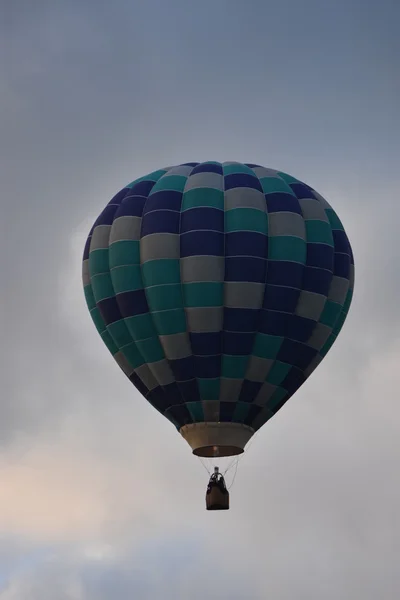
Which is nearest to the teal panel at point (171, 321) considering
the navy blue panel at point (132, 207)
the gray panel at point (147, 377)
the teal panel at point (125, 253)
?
the gray panel at point (147, 377)

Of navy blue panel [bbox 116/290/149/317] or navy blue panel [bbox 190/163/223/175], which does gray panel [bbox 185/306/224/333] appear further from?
navy blue panel [bbox 190/163/223/175]

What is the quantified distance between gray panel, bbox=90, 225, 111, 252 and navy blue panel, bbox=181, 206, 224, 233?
6.46 ft

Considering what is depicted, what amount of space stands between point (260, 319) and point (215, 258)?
162cm

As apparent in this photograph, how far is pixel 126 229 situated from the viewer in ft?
105

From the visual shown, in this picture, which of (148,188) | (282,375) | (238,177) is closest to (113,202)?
(148,188)

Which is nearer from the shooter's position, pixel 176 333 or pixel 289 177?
pixel 176 333

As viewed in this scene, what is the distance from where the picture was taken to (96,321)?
108 feet

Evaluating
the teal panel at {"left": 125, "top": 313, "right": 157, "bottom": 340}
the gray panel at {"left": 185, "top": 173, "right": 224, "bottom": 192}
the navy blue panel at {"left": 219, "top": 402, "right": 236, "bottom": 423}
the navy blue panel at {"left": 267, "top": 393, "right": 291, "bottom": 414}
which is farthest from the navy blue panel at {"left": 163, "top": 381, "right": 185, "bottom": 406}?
the gray panel at {"left": 185, "top": 173, "right": 224, "bottom": 192}

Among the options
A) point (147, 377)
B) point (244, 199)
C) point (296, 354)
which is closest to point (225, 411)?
point (147, 377)

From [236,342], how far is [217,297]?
1.05 metres

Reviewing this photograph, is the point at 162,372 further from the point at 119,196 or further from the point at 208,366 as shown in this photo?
the point at 119,196

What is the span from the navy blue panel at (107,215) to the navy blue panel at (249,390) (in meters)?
4.78

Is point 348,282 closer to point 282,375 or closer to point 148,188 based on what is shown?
point 282,375

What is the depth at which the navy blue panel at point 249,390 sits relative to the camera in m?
31.3
